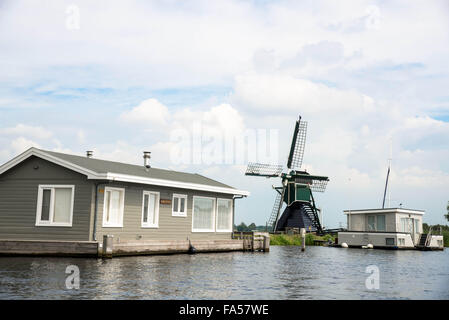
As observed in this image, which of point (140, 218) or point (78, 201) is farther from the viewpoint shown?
point (140, 218)

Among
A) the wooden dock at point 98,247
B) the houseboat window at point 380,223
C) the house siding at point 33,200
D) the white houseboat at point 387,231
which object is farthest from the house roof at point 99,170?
the houseboat window at point 380,223

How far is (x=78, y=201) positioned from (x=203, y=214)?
29.0 feet

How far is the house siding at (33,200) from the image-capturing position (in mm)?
22859

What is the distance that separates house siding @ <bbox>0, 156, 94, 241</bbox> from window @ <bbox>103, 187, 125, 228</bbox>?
3.59 ft

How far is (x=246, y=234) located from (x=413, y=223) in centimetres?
2453

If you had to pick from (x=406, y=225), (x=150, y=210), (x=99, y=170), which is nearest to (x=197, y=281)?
(x=99, y=170)

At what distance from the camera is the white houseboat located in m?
48.2

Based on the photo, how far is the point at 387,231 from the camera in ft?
162

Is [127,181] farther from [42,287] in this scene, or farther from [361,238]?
[361,238]

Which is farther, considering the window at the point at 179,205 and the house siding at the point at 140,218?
the window at the point at 179,205

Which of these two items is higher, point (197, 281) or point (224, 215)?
point (224, 215)

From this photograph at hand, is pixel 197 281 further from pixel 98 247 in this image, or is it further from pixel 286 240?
pixel 286 240

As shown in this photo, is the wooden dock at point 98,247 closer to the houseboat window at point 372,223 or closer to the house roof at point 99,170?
the house roof at point 99,170
